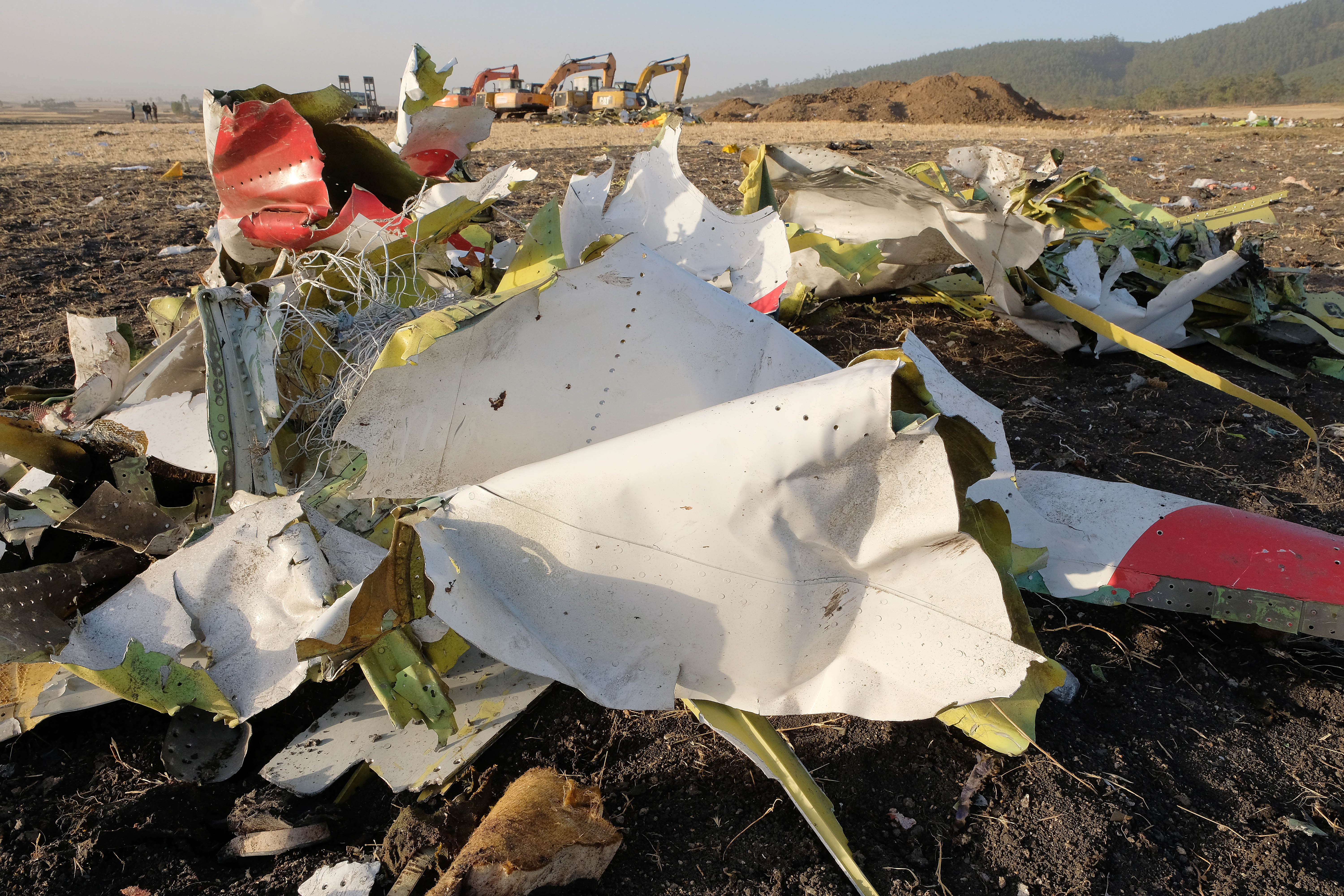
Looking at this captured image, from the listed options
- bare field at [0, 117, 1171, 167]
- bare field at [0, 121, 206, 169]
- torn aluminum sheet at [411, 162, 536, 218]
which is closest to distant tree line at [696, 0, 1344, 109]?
bare field at [0, 117, 1171, 167]

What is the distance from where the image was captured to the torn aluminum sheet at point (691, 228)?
267 centimetres

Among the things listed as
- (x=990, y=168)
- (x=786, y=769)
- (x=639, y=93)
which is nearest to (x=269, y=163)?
(x=786, y=769)

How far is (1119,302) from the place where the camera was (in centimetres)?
318

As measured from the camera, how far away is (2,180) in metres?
7.72

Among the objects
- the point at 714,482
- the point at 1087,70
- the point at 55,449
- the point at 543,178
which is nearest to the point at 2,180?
the point at 543,178

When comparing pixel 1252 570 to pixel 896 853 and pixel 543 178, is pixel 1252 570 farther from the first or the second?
pixel 543 178

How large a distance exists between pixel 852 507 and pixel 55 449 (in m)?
2.03

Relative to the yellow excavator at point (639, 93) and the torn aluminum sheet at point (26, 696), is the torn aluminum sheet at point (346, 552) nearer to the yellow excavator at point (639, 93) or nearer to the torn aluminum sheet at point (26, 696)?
the torn aluminum sheet at point (26, 696)

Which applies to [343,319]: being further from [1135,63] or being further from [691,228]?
[1135,63]

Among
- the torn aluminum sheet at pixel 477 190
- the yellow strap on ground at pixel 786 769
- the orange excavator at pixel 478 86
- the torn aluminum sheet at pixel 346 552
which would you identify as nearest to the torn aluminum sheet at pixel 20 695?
the torn aluminum sheet at pixel 346 552

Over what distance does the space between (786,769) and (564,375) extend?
3.02 ft

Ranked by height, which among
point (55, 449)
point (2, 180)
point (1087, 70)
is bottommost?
point (55, 449)

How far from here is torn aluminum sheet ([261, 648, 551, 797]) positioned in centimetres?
150

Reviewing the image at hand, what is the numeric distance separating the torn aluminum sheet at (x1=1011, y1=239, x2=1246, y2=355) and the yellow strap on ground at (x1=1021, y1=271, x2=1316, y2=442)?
72mm
